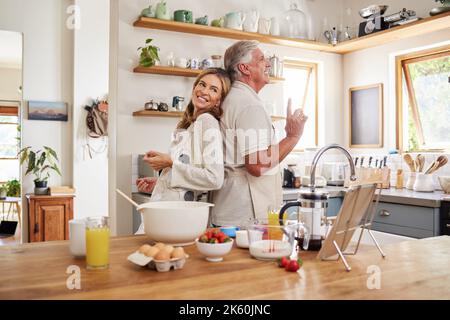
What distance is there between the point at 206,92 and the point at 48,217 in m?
3.16

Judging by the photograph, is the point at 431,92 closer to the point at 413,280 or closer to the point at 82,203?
the point at 413,280

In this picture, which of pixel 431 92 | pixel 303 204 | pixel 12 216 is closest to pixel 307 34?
pixel 431 92

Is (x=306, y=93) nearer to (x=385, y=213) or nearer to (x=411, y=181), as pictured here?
(x=411, y=181)

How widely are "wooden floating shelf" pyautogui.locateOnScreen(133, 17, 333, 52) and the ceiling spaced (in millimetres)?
2801

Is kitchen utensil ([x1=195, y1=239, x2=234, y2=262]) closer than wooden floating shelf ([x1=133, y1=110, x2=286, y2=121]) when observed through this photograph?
Yes

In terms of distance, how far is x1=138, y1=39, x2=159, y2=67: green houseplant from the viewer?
3500 millimetres

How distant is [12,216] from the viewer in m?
8.27

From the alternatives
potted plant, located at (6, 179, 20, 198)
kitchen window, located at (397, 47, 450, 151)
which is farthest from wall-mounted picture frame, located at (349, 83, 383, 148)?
potted plant, located at (6, 179, 20, 198)

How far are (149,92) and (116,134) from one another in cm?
45

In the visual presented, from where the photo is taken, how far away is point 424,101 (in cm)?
423

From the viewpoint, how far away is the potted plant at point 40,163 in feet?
15.5

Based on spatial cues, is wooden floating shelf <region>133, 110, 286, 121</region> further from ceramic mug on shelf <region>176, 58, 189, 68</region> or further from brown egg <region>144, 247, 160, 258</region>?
brown egg <region>144, 247, 160, 258</region>

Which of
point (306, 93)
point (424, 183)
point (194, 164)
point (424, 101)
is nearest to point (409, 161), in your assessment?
point (424, 183)

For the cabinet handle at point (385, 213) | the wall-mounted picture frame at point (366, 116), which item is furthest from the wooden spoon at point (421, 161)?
the cabinet handle at point (385, 213)
